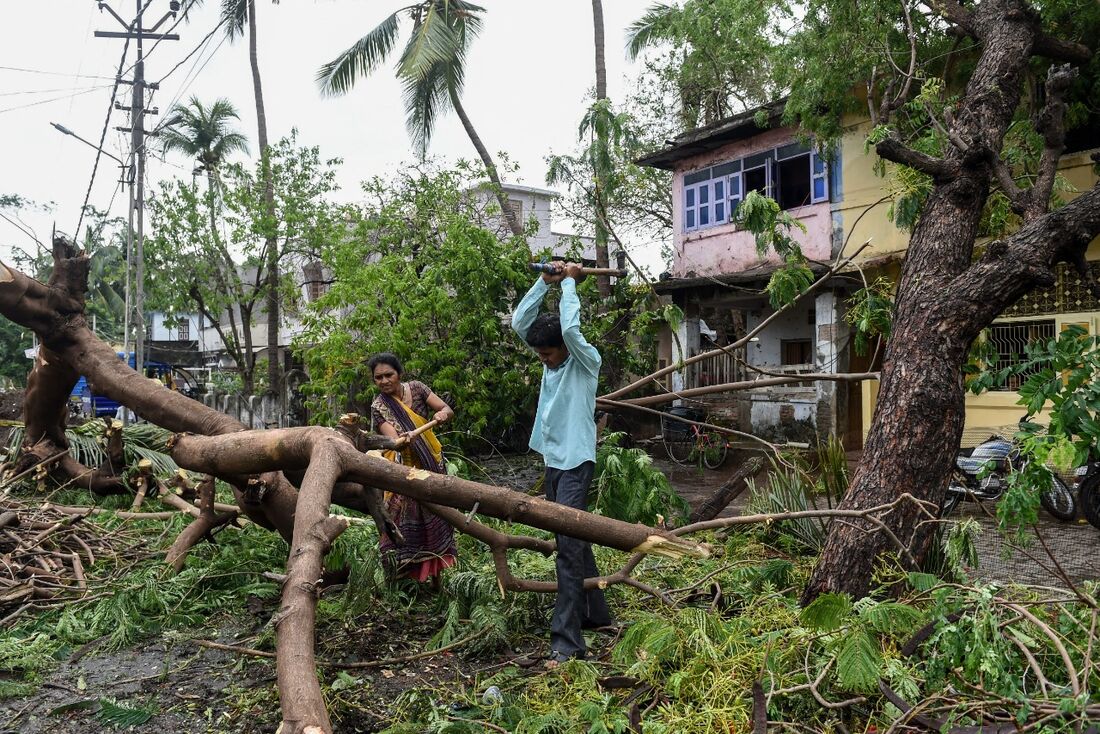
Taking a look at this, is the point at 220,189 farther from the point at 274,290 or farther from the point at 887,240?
the point at 887,240

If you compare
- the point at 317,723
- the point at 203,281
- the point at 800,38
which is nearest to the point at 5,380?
the point at 203,281

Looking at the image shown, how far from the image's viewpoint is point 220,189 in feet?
59.1

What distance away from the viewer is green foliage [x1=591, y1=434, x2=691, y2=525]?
5.64 meters

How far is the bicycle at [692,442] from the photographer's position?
1333cm

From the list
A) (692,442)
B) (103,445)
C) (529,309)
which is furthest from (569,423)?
(692,442)

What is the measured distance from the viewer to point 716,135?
561 inches

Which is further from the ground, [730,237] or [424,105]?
[424,105]

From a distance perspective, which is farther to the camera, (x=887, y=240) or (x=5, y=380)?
(x=5, y=380)

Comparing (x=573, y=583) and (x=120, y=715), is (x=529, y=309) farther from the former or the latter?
(x=120, y=715)

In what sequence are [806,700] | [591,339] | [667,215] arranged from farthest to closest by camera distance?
[667,215]
[591,339]
[806,700]

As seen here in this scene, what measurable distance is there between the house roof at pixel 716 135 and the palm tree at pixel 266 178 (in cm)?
794

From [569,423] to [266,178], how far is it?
15267 millimetres

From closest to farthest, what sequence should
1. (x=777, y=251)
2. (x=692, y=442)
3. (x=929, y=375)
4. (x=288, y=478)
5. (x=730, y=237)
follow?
(x=929, y=375), (x=288, y=478), (x=777, y=251), (x=692, y=442), (x=730, y=237)

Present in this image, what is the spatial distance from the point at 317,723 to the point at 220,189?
58.8ft
